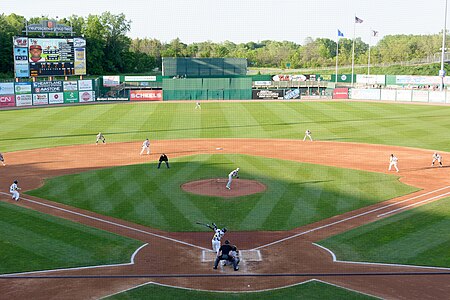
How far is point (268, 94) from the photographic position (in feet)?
279

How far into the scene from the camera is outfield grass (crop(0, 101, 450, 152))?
48281mm

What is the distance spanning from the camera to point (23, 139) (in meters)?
47.8

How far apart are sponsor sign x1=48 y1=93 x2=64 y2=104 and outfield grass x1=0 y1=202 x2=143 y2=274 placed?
54.2 metres

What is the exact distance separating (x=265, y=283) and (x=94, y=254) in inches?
A: 251

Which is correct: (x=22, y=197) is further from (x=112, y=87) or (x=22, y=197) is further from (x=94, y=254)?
(x=112, y=87)

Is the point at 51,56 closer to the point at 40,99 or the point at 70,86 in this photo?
the point at 40,99

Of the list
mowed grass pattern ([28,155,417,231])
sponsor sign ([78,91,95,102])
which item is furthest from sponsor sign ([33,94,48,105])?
mowed grass pattern ([28,155,417,231])

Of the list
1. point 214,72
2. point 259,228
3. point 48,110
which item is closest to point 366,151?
point 259,228

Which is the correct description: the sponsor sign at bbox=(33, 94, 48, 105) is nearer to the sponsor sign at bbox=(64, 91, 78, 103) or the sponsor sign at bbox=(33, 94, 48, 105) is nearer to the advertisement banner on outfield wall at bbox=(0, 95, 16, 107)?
the sponsor sign at bbox=(64, 91, 78, 103)

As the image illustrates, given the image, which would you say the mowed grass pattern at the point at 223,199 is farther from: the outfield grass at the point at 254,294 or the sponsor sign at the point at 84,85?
the sponsor sign at the point at 84,85

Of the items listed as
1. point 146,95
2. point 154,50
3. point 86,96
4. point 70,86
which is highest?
point 154,50

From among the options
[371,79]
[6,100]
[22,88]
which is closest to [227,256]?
[6,100]

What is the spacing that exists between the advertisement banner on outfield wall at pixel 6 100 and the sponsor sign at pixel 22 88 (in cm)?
108

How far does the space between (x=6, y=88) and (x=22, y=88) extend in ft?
6.79
